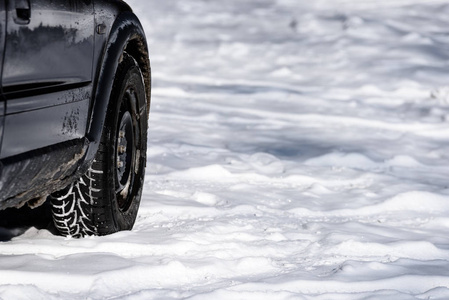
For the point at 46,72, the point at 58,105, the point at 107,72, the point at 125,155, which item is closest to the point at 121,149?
the point at 125,155

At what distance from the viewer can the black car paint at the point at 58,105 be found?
8.84ft

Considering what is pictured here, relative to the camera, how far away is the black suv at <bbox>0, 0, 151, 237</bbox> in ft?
8.82

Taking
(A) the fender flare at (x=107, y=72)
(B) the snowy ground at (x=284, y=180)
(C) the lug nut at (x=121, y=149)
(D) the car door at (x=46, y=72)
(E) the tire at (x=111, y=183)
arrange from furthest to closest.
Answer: (C) the lug nut at (x=121, y=149)
(E) the tire at (x=111, y=183)
(A) the fender flare at (x=107, y=72)
(B) the snowy ground at (x=284, y=180)
(D) the car door at (x=46, y=72)

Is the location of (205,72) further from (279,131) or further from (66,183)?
(66,183)

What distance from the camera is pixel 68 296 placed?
296 cm

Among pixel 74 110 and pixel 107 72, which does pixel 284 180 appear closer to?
pixel 107 72

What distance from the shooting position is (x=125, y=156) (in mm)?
3932

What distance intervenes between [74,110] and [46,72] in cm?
33

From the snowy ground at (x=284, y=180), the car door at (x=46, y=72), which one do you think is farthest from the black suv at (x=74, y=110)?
the snowy ground at (x=284, y=180)

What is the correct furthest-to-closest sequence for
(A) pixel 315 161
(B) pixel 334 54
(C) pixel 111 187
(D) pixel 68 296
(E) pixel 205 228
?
1. (B) pixel 334 54
2. (A) pixel 315 161
3. (E) pixel 205 228
4. (C) pixel 111 187
5. (D) pixel 68 296

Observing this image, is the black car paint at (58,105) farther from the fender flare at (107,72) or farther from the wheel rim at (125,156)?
the wheel rim at (125,156)

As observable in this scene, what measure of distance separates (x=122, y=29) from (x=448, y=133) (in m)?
4.22

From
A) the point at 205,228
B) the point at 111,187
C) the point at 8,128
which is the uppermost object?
the point at 8,128

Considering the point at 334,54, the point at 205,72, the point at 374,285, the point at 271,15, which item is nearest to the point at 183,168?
the point at 374,285
